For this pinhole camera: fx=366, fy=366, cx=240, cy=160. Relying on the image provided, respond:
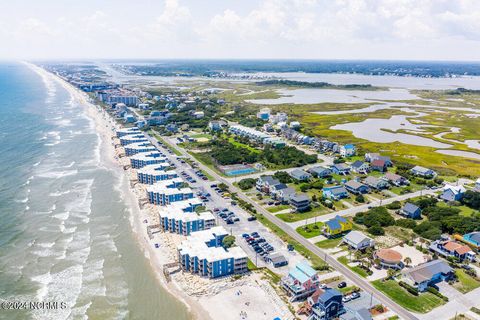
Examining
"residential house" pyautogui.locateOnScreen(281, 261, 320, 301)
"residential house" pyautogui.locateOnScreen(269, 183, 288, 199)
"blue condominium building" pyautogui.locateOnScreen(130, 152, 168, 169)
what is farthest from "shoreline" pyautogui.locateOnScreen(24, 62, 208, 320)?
"residential house" pyautogui.locateOnScreen(269, 183, 288, 199)

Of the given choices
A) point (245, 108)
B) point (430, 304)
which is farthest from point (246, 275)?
point (245, 108)

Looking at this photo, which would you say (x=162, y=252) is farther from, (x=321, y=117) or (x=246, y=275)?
(x=321, y=117)

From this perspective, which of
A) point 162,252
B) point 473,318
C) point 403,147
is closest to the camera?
point 473,318

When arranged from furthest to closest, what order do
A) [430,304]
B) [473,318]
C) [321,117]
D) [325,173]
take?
[321,117] < [325,173] < [430,304] < [473,318]

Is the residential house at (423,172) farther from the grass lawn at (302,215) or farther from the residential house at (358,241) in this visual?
the residential house at (358,241)

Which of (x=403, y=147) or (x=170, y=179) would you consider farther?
(x=403, y=147)

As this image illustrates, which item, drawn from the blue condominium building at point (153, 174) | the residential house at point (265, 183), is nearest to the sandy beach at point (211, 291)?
the blue condominium building at point (153, 174)

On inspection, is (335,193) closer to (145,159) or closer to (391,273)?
(391,273)
